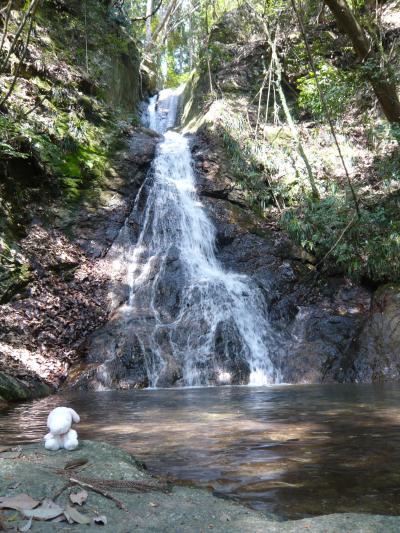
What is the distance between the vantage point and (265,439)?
4.09m

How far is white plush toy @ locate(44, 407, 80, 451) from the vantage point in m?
2.80

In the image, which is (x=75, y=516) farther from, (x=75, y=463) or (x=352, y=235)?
(x=352, y=235)

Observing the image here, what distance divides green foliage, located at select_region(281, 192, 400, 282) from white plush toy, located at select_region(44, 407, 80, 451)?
29.2 ft

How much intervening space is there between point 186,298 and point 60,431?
8149mm

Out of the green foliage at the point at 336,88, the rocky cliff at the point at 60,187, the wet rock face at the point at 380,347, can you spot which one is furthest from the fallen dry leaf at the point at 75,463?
the green foliage at the point at 336,88

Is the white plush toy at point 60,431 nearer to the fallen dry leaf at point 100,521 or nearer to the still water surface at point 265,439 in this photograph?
the still water surface at point 265,439

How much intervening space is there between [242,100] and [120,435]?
16022mm

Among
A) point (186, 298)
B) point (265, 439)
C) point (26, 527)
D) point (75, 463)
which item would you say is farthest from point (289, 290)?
point (26, 527)

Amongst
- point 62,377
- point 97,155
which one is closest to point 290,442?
point 62,377

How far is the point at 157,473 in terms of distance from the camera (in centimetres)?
315

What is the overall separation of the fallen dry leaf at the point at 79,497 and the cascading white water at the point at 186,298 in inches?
275

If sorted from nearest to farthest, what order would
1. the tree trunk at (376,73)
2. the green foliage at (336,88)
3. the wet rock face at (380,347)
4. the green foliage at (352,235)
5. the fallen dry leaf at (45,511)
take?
the fallen dry leaf at (45,511) < the tree trunk at (376,73) < the wet rock face at (380,347) < the green foliage at (336,88) < the green foliage at (352,235)

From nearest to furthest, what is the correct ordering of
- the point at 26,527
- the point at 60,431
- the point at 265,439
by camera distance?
the point at 26,527 → the point at 60,431 → the point at 265,439

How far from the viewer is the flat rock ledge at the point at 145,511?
1898 mm
